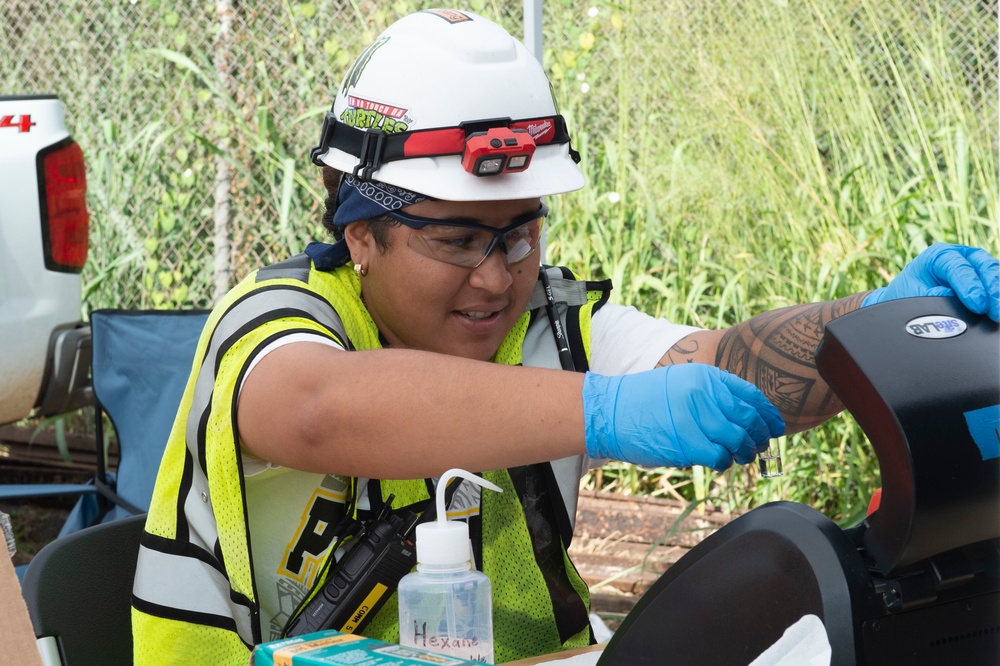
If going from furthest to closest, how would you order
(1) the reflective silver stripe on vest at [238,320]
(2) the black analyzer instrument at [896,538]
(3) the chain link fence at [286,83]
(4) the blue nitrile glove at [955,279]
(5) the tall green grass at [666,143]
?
(3) the chain link fence at [286,83] → (5) the tall green grass at [666,143] → (1) the reflective silver stripe on vest at [238,320] → (4) the blue nitrile glove at [955,279] → (2) the black analyzer instrument at [896,538]

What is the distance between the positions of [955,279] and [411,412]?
59cm

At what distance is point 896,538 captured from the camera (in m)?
0.86

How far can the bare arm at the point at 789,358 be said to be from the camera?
5.31ft

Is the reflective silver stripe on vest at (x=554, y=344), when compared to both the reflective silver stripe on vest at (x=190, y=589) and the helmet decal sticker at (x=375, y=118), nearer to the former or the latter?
the helmet decal sticker at (x=375, y=118)

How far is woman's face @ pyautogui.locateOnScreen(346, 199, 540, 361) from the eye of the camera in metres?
1.55

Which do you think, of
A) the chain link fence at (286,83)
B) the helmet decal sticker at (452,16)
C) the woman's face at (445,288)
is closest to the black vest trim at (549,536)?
the woman's face at (445,288)

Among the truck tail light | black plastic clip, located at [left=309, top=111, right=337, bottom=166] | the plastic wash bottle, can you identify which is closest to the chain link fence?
the truck tail light

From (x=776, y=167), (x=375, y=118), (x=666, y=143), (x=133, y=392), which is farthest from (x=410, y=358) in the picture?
(x=666, y=143)

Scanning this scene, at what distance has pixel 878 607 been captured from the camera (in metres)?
0.84

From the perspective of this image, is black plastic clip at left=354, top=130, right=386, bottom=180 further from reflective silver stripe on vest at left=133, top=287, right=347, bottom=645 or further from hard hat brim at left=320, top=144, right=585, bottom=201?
reflective silver stripe on vest at left=133, top=287, right=347, bottom=645

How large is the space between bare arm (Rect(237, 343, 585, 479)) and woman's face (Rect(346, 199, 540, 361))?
13.3 inches

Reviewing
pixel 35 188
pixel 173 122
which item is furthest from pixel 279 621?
pixel 173 122

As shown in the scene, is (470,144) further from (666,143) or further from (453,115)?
(666,143)

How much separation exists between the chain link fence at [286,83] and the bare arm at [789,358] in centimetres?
202
